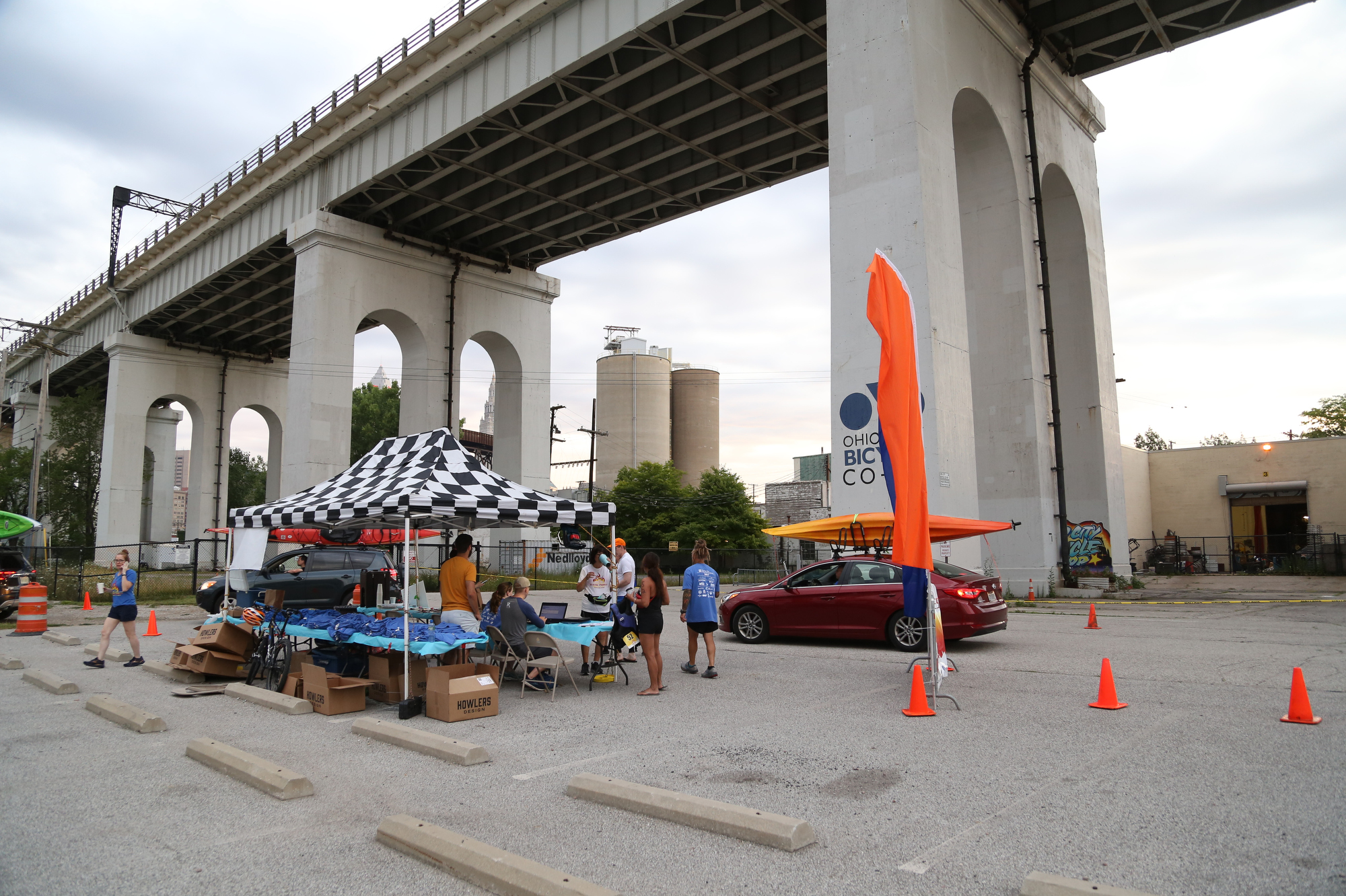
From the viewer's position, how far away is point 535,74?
928 inches

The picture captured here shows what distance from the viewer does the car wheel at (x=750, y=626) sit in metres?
14.0

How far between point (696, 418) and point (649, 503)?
96.5 ft

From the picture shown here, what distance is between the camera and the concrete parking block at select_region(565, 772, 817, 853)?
15.1 ft

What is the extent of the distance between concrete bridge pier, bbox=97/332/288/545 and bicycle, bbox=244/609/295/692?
38.8 meters

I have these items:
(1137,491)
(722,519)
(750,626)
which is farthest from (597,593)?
(722,519)

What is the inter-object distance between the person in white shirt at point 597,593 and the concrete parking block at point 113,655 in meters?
7.21

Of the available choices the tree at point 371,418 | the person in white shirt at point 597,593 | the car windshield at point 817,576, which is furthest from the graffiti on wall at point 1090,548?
the tree at point 371,418

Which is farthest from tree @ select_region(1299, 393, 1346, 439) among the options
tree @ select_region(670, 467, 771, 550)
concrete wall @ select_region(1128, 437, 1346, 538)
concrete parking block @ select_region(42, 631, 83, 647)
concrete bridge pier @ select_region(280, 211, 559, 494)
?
concrete parking block @ select_region(42, 631, 83, 647)

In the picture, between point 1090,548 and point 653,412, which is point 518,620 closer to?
point 1090,548

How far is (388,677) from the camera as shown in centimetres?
941

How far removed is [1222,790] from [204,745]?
744 cm

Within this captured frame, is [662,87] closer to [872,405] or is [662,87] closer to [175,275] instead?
Answer: [872,405]

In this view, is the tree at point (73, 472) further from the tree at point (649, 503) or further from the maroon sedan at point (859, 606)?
the maroon sedan at point (859, 606)

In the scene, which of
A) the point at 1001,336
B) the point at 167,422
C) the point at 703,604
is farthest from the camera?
the point at 167,422
